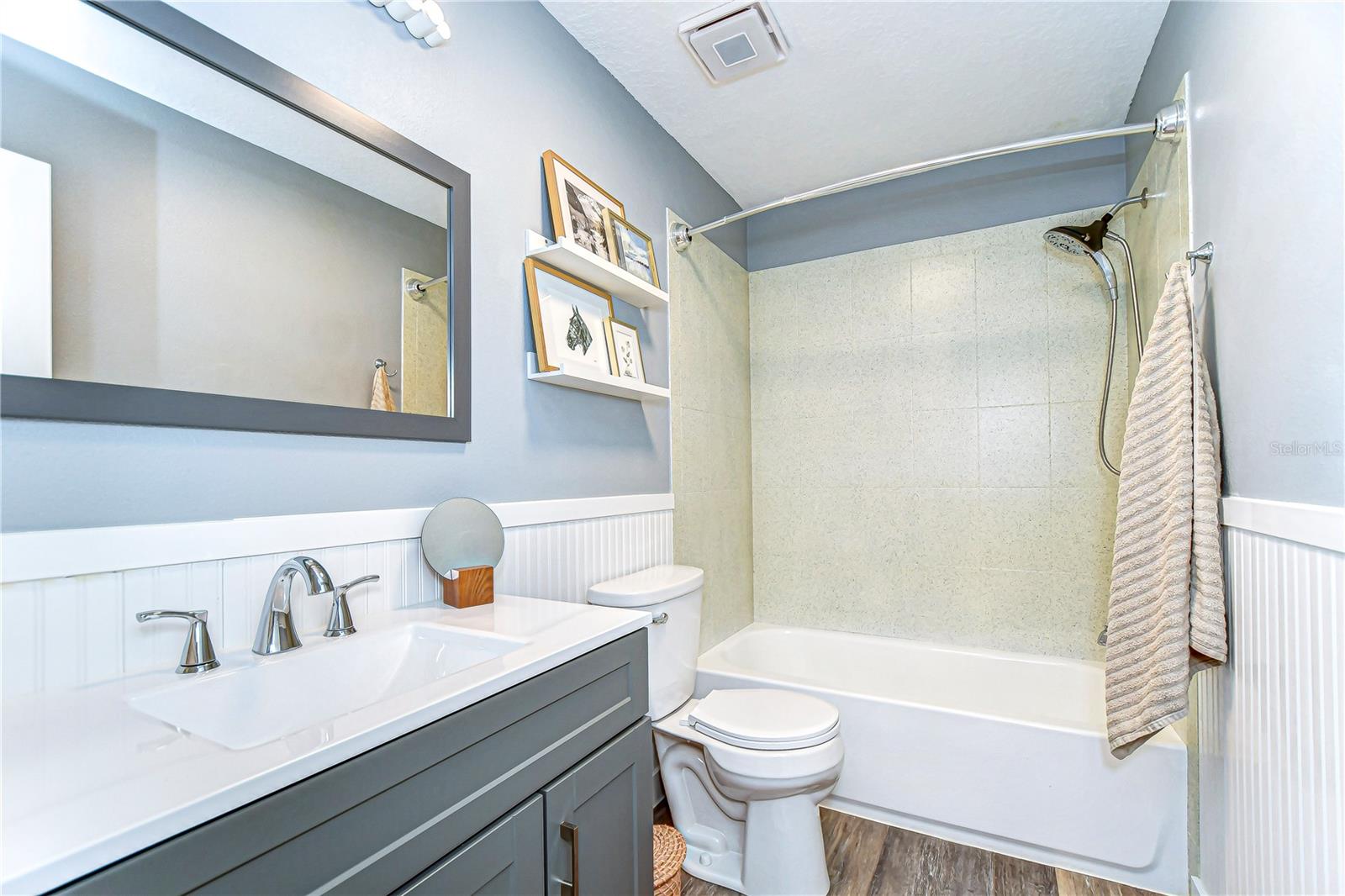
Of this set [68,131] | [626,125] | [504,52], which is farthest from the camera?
[626,125]

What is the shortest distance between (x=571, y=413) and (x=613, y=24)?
3.72 feet

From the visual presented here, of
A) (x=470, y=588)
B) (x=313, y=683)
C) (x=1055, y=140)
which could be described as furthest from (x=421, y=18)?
(x=1055, y=140)

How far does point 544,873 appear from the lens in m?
0.93

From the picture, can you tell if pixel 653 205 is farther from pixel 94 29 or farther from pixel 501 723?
pixel 501 723

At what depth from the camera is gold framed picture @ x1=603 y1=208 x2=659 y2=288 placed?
1.96 metres

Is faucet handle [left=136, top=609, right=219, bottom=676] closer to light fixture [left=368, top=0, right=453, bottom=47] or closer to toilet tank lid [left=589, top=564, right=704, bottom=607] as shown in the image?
toilet tank lid [left=589, top=564, right=704, bottom=607]

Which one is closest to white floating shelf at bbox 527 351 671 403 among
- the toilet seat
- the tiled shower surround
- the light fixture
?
the light fixture

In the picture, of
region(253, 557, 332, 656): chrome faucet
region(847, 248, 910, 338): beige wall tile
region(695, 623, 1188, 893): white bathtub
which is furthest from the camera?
region(847, 248, 910, 338): beige wall tile

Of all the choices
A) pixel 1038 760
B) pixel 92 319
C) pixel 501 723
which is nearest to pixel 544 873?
pixel 501 723

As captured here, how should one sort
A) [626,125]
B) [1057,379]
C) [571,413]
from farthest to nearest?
1. [1057,379]
2. [626,125]
3. [571,413]

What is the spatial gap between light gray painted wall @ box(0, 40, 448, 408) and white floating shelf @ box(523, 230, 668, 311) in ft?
1.40

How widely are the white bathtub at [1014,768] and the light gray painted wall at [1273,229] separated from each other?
0.91 metres

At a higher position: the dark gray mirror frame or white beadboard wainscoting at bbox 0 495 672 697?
the dark gray mirror frame

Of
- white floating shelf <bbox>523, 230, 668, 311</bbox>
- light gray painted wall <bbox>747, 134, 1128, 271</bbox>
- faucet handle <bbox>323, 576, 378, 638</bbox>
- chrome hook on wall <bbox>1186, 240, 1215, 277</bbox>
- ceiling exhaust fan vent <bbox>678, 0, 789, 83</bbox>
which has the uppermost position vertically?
ceiling exhaust fan vent <bbox>678, 0, 789, 83</bbox>
